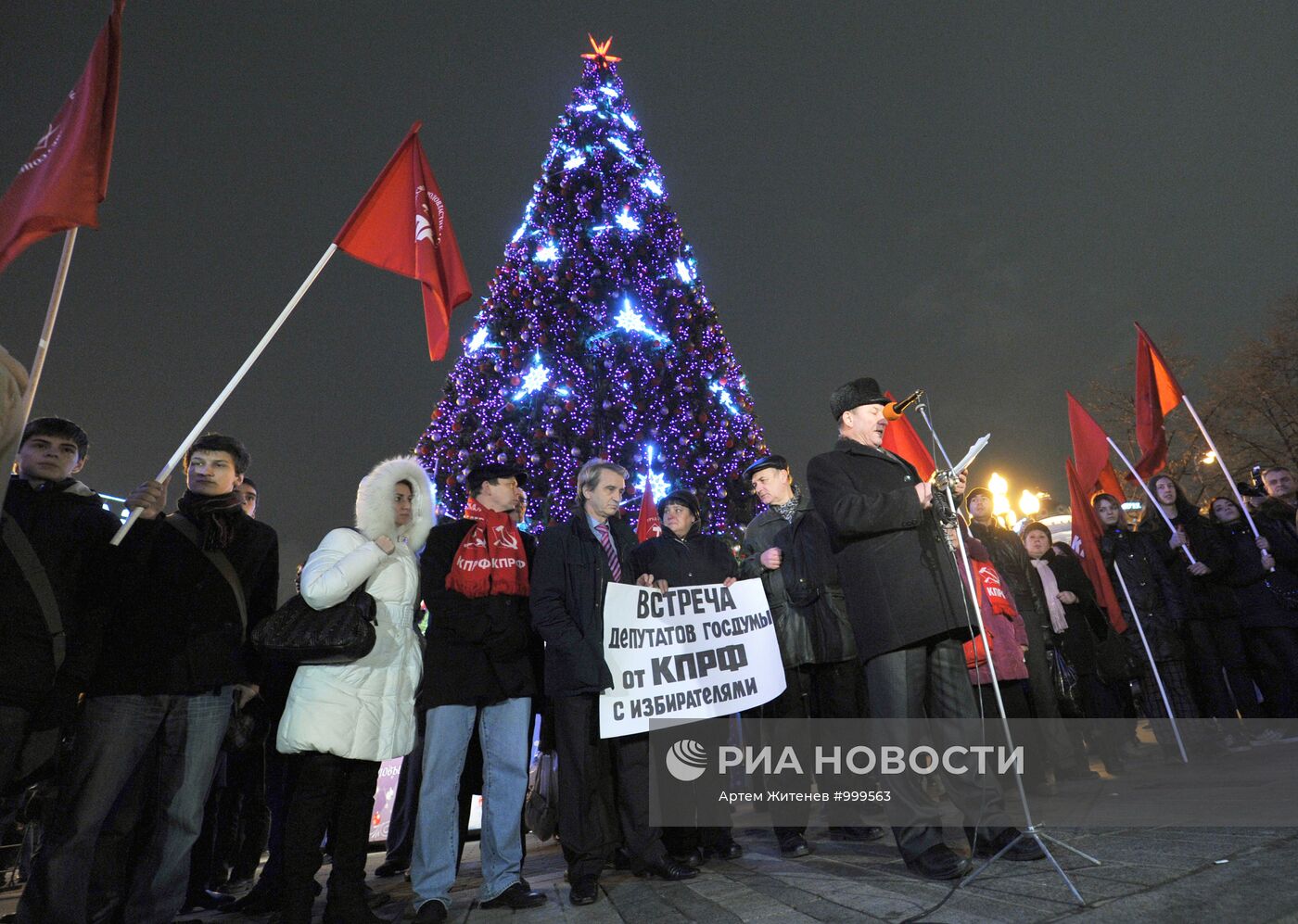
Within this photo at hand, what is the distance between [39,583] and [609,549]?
272cm

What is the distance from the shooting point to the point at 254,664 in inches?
163

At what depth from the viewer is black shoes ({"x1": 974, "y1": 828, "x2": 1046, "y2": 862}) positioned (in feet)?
10.2

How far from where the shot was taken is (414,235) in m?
5.12

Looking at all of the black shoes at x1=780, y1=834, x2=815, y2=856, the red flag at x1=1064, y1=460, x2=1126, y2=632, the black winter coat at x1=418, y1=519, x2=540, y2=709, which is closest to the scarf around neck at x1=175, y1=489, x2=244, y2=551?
the black winter coat at x1=418, y1=519, x2=540, y2=709

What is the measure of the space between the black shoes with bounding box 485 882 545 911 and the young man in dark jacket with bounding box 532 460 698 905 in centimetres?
18

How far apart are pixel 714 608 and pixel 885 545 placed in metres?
1.50

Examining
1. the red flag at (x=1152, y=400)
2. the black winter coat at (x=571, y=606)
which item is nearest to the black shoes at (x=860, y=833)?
the black winter coat at (x=571, y=606)

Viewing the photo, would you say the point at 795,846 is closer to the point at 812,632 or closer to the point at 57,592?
the point at 812,632

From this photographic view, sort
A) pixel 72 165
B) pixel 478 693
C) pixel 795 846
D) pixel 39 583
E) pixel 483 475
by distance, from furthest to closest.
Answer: pixel 483 475, pixel 795 846, pixel 478 693, pixel 72 165, pixel 39 583

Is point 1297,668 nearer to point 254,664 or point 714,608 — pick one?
point 714,608

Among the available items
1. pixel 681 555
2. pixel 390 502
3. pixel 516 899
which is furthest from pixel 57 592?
pixel 681 555

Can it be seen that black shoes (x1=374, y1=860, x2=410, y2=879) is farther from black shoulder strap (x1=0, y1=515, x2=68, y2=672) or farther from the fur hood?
black shoulder strap (x1=0, y1=515, x2=68, y2=672)

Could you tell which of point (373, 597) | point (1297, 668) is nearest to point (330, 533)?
point (373, 597)

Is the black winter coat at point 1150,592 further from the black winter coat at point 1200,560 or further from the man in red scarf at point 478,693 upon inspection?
the man in red scarf at point 478,693
